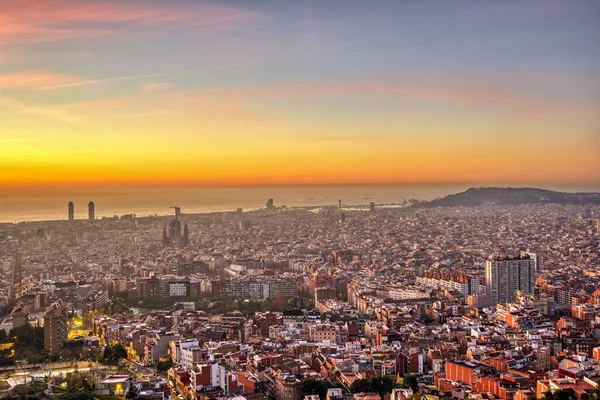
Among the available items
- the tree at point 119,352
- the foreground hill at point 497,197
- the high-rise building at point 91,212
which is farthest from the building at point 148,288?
the high-rise building at point 91,212

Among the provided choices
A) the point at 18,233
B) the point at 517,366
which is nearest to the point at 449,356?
the point at 517,366

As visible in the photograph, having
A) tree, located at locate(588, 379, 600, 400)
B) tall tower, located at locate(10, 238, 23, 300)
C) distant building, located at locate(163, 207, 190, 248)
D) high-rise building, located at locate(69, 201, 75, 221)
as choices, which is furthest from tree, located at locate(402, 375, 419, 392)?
high-rise building, located at locate(69, 201, 75, 221)

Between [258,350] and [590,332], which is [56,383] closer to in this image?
[258,350]

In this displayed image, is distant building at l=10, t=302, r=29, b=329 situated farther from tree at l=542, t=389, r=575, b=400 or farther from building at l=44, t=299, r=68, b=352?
tree at l=542, t=389, r=575, b=400

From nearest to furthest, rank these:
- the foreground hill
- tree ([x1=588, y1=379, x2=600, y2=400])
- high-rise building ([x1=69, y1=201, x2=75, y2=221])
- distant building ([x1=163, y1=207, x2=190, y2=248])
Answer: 1. tree ([x1=588, y1=379, x2=600, y2=400])
2. the foreground hill
3. distant building ([x1=163, y1=207, x2=190, y2=248])
4. high-rise building ([x1=69, y1=201, x2=75, y2=221])

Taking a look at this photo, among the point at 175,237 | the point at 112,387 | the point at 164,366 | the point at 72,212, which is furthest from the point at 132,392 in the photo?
the point at 72,212

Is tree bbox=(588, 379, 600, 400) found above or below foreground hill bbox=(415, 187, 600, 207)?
below

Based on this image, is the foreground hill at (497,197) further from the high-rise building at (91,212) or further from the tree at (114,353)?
the high-rise building at (91,212)

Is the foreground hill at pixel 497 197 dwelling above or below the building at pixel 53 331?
above

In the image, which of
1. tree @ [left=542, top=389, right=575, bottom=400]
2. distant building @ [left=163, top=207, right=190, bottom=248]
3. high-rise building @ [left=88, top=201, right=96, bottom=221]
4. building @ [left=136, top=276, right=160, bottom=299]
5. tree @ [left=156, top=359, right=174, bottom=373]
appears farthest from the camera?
high-rise building @ [left=88, top=201, right=96, bottom=221]
